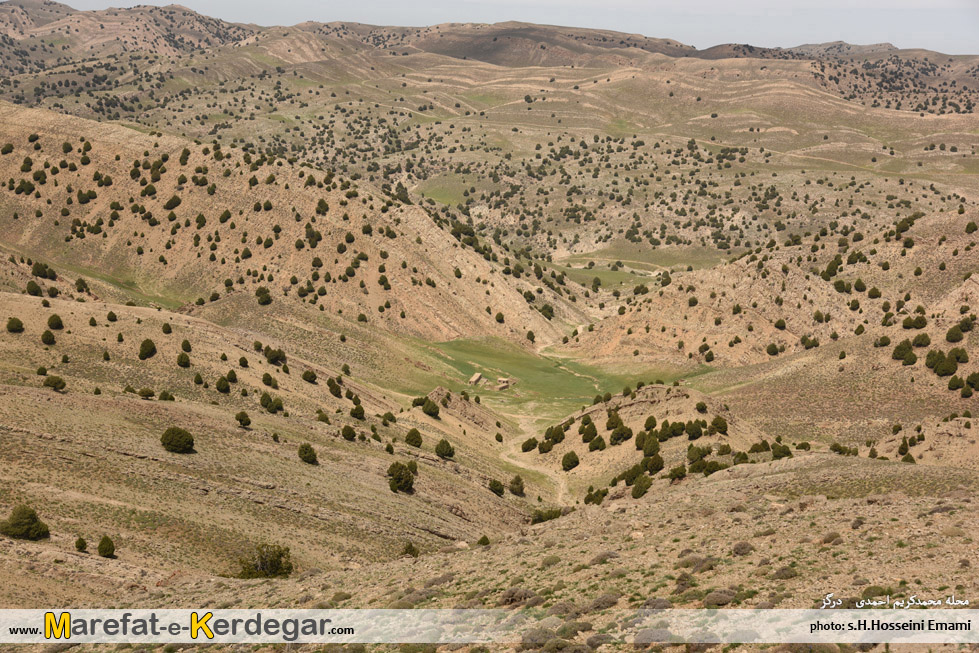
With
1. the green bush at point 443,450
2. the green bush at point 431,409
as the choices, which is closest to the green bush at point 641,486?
the green bush at point 443,450

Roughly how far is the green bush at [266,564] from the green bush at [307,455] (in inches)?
532

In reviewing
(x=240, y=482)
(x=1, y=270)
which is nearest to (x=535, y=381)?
(x=240, y=482)

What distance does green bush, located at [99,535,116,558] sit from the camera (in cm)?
3719

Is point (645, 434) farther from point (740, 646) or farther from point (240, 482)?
point (740, 646)

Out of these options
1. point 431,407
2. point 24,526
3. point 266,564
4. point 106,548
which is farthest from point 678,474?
point 24,526

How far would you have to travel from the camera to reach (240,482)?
48562 mm

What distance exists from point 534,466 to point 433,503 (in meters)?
17.9

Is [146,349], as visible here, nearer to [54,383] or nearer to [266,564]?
[54,383]

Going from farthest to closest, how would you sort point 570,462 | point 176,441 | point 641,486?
1. point 570,462
2. point 641,486
3. point 176,441

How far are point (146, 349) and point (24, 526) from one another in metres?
30.5

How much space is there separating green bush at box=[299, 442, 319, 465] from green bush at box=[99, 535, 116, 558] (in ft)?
56.9

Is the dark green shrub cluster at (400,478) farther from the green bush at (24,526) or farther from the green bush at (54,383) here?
the green bush at (54,383)

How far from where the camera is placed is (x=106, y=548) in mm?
37188

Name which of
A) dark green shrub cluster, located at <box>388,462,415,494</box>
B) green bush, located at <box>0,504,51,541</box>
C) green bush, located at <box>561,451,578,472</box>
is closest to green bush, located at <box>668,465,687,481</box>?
green bush, located at <box>561,451,578,472</box>
